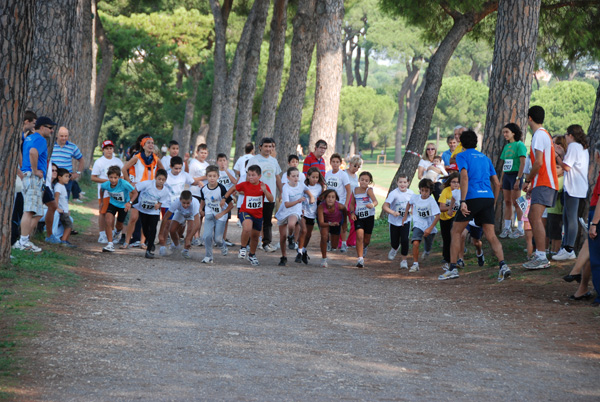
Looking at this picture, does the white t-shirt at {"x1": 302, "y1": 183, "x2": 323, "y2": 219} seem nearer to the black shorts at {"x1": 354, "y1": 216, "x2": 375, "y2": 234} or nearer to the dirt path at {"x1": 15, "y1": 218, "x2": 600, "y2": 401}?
the black shorts at {"x1": 354, "y1": 216, "x2": 375, "y2": 234}

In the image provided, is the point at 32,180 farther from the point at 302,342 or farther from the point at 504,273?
the point at 504,273

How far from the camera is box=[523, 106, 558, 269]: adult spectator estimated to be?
1004cm

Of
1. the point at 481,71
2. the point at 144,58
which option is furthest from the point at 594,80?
the point at 144,58

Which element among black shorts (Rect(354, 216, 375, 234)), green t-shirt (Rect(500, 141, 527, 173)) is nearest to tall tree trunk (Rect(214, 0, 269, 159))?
black shorts (Rect(354, 216, 375, 234))

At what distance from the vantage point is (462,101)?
260 ft

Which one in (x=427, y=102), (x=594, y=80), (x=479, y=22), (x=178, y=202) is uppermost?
(x=594, y=80)

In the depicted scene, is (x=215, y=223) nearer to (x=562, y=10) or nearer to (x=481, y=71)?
(x=562, y=10)

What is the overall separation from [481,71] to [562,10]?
83673 mm

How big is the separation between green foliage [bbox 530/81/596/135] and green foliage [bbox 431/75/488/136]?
7.75 m

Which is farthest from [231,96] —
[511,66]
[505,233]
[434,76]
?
[505,233]

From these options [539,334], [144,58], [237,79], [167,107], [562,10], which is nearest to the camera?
[539,334]

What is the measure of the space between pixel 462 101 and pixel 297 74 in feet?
201

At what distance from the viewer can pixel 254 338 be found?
677 cm

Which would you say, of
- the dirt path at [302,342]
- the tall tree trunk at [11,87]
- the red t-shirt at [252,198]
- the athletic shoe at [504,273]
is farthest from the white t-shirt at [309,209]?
the tall tree trunk at [11,87]
